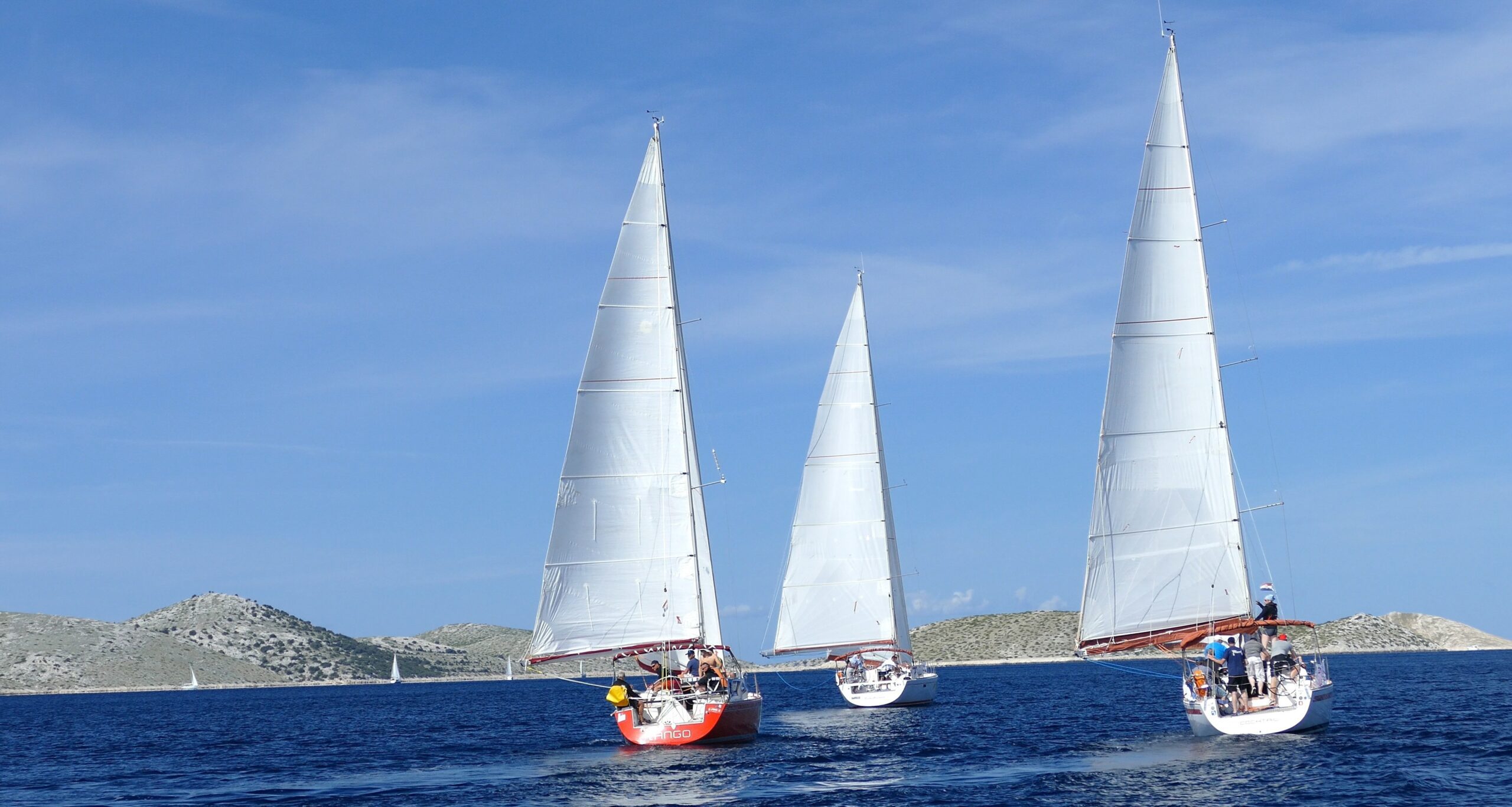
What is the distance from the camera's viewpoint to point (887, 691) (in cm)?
6612

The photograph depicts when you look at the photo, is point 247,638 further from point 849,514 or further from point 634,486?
point 634,486

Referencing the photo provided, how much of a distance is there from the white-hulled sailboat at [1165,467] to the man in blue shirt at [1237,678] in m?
1.08

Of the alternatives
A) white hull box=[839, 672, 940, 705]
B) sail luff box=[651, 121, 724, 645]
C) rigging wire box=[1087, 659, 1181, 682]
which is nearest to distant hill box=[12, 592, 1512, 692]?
rigging wire box=[1087, 659, 1181, 682]

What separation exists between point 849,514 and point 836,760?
24130 millimetres

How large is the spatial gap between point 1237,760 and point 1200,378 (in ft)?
34.0

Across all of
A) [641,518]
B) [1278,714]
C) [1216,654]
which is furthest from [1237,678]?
[641,518]

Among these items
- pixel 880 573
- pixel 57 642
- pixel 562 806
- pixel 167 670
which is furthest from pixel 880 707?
pixel 57 642

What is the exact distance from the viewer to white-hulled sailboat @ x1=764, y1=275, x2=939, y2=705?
6500 centimetres

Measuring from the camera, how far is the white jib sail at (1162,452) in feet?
130

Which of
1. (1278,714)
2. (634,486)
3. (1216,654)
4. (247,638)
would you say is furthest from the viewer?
(247,638)

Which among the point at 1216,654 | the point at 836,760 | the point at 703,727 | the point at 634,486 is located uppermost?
the point at 634,486

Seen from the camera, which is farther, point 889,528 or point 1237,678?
point 889,528

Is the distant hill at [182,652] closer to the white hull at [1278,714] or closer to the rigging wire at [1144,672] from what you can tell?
the rigging wire at [1144,672]

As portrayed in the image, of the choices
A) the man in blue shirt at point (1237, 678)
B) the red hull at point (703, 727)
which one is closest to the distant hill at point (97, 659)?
the red hull at point (703, 727)
